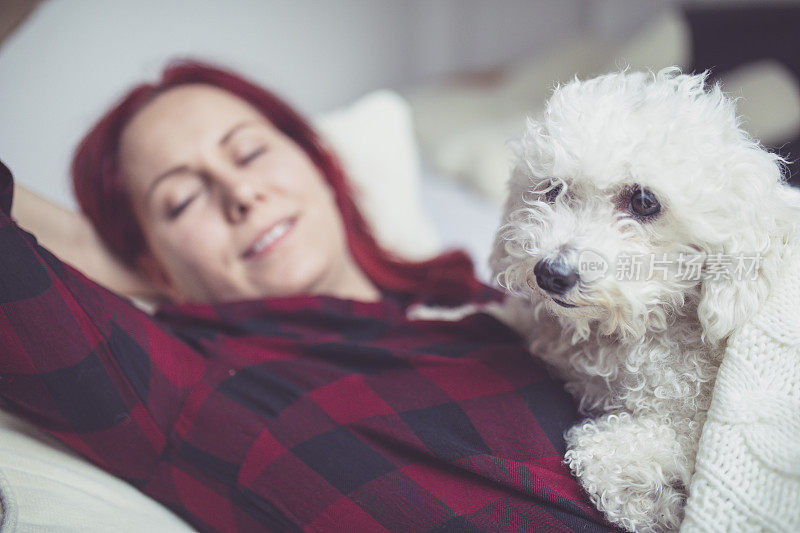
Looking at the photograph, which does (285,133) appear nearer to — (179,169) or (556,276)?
(179,169)

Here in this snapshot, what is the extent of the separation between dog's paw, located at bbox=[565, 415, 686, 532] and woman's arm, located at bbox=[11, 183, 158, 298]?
97cm

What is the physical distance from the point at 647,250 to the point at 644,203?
49 millimetres

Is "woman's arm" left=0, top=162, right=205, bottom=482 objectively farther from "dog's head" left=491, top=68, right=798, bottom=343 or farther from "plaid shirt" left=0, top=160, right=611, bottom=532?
"dog's head" left=491, top=68, right=798, bottom=343

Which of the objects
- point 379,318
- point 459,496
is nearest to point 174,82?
point 379,318

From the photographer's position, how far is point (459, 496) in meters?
0.63

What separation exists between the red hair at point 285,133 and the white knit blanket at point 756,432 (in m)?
0.63

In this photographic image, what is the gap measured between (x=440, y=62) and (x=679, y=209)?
104 inches

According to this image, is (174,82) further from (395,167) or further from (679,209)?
(679,209)

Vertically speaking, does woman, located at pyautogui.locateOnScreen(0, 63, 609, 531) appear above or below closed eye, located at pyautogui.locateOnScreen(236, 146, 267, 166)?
below

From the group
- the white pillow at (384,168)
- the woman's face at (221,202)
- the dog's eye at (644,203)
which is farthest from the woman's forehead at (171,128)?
the dog's eye at (644,203)

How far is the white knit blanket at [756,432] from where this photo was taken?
50 cm

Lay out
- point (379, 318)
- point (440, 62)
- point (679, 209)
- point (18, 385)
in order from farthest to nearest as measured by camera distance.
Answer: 1. point (440, 62)
2. point (379, 318)
3. point (18, 385)
4. point (679, 209)

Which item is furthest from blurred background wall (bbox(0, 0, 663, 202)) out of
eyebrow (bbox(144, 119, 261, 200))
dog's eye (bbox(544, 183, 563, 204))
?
dog's eye (bbox(544, 183, 563, 204))

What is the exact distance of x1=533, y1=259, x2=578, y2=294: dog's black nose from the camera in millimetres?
537
